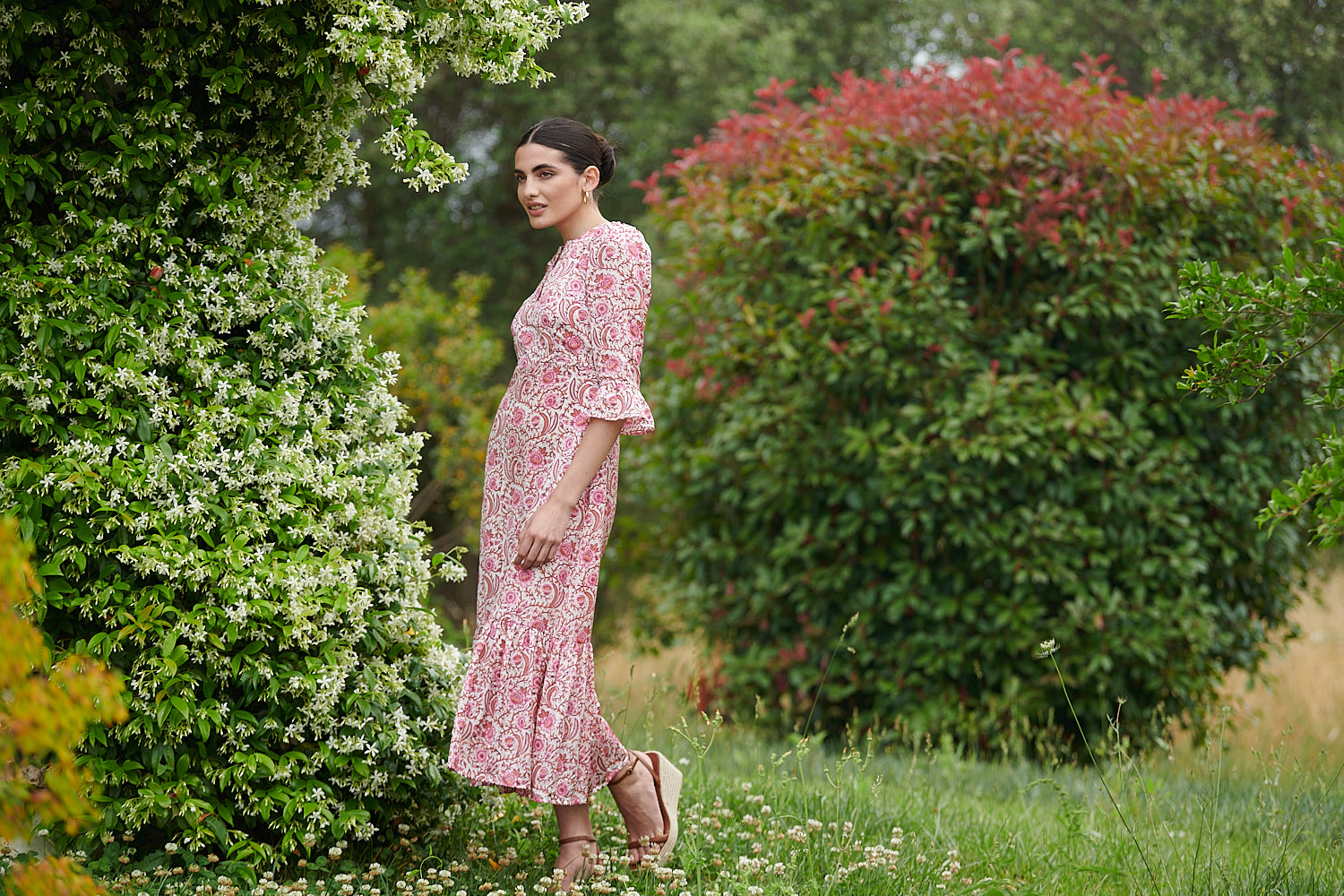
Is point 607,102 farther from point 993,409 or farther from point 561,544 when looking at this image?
point 561,544

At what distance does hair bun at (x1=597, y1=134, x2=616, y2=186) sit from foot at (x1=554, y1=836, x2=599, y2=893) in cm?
175

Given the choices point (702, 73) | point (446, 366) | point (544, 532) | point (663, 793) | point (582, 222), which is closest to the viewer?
point (544, 532)

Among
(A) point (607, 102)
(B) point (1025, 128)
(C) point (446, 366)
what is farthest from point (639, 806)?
(A) point (607, 102)

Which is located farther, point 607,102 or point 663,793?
point 607,102

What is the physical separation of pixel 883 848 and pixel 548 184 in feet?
6.67

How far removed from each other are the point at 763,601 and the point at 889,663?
0.66m

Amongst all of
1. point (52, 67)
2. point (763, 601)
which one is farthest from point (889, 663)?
point (52, 67)

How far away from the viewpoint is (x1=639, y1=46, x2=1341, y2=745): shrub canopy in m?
4.95

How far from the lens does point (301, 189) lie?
3137mm

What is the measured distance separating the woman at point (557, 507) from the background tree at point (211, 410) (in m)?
0.30

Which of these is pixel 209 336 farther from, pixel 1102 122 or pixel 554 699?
pixel 1102 122

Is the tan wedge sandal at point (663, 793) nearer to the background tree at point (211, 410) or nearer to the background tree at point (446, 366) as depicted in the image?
the background tree at point (211, 410)

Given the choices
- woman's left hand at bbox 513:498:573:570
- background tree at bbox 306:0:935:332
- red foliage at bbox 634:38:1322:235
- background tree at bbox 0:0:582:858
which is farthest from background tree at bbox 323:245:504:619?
woman's left hand at bbox 513:498:573:570

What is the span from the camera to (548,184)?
294 cm
